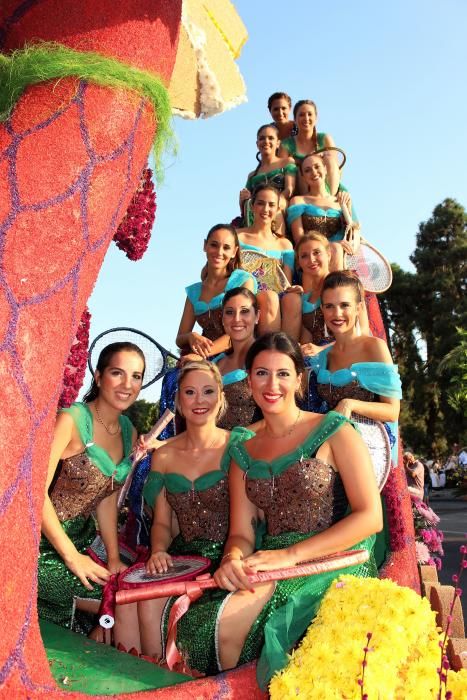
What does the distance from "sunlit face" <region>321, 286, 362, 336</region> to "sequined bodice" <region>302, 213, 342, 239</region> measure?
7.61ft

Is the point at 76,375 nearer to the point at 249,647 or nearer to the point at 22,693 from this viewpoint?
the point at 249,647

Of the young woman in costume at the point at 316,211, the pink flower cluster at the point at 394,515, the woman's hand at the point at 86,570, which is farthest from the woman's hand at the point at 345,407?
the young woman in costume at the point at 316,211

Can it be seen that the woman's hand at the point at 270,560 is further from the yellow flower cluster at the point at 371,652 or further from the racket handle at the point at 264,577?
the yellow flower cluster at the point at 371,652

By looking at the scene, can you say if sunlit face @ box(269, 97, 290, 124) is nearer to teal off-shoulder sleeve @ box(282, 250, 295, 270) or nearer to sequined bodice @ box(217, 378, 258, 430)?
teal off-shoulder sleeve @ box(282, 250, 295, 270)

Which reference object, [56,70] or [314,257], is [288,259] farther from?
[56,70]

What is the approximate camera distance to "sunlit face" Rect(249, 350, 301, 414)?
2.95m

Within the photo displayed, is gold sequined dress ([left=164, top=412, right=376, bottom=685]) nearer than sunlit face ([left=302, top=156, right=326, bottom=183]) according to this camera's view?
Yes

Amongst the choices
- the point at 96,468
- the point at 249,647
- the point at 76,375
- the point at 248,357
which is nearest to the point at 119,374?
the point at 76,375

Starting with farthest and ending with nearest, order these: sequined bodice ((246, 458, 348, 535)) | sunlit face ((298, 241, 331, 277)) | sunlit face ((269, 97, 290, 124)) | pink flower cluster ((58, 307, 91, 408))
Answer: sunlit face ((269, 97, 290, 124))
sunlit face ((298, 241, 331, 277))
pink flower cluster ((58, 307, 91, 408))
sequined bodice ((246, 458, 348, 535))

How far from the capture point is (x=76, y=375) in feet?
11.0

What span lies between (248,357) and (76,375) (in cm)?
80

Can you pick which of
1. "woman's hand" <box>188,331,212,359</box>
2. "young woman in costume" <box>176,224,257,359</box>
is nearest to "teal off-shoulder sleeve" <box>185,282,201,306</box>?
"young woman in costume" <box>176,224,257,359</box>

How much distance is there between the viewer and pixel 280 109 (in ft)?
23.9

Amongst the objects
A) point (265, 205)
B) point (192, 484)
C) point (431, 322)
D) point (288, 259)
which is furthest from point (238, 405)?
point (431, 322)
